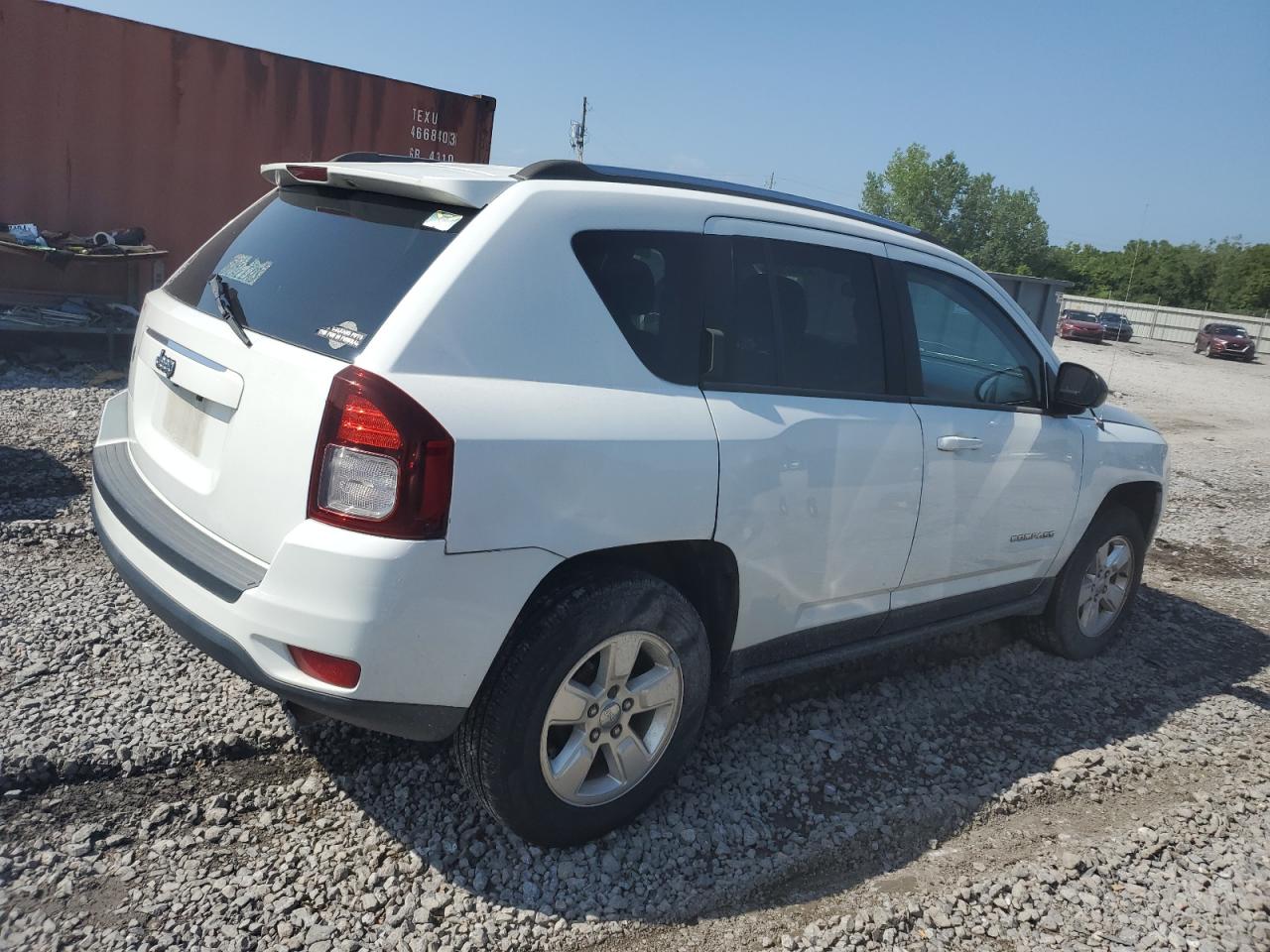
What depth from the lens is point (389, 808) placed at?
9.79 feet

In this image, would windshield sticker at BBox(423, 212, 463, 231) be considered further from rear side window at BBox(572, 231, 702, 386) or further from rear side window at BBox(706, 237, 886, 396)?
rear side window at BBox(706, 237, 886, 396)

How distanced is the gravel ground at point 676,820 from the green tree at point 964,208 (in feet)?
270

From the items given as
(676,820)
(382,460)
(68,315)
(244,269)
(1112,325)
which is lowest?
(676,820)

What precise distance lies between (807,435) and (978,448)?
0.98 metres

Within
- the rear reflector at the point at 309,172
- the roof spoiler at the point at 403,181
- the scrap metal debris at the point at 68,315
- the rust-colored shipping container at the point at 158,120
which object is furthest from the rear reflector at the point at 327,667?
the rust-colored shipping container at the point at 158,120

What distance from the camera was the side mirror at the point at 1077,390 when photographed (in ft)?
13.4

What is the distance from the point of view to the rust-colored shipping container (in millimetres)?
9156

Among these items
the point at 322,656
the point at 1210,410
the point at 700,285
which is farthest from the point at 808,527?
the point at 1210,410

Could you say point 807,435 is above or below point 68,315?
above

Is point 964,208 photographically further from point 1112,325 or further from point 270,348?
point 270,348

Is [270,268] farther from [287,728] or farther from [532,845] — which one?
[532,845]

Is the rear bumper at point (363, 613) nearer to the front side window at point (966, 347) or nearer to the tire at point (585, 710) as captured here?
the tire at point (585, 710)

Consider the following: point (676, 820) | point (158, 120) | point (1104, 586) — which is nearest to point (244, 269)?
point (676, 820)

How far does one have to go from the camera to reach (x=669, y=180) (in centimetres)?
316
